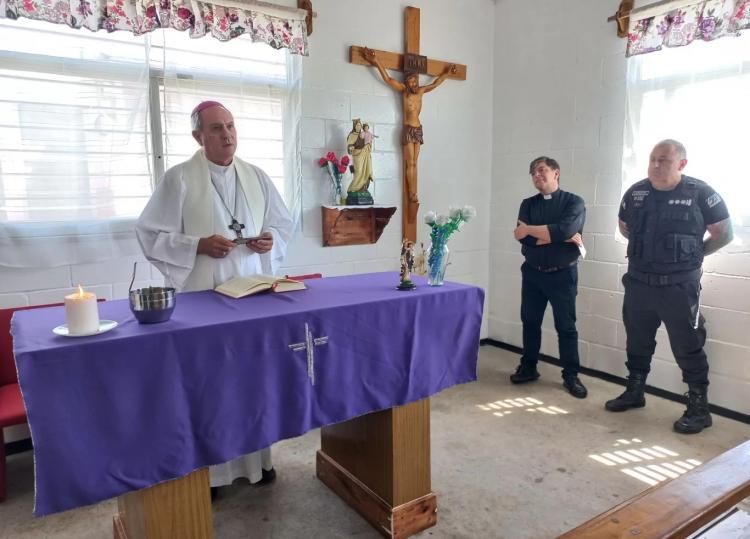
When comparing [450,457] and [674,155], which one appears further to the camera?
[674,155]

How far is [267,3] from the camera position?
3.03 meters

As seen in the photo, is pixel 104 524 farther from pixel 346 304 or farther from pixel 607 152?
pixel 607 152

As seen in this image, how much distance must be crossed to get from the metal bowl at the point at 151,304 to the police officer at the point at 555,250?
8.00 feet

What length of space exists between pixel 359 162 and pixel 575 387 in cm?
201

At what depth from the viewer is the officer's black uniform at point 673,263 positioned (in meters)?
2.76

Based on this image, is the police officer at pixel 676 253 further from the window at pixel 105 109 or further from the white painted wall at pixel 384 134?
the window at pixel 105 109

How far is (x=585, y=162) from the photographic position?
12.0 ft

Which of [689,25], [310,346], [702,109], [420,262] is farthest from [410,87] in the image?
[310,346]

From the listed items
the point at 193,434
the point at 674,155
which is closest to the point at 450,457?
the point at 193,434

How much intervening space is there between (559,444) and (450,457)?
598 millimetres

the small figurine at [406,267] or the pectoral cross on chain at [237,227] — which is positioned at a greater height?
the pectoral cross on chain at [237,227]

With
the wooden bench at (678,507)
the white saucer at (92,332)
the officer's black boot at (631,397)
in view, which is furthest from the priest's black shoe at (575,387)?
the white saucer at (92,332)

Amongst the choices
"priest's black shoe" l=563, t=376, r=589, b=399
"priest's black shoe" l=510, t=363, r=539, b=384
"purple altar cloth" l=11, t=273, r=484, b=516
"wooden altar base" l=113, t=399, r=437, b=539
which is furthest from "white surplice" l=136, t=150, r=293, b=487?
"priest's black shoe" l=563, t=376, r=589, b=399

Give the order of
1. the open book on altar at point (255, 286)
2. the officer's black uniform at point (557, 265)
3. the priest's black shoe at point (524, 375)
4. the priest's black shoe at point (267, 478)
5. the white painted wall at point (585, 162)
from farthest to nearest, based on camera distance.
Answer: the priest's black shoe at point (524, 375)
the officer's black uniform at point (557, 265)
the white painted wall at point (585, 162)
the priest's black shoe at point (267, 478)
the open book on altar at point (255, 286)
